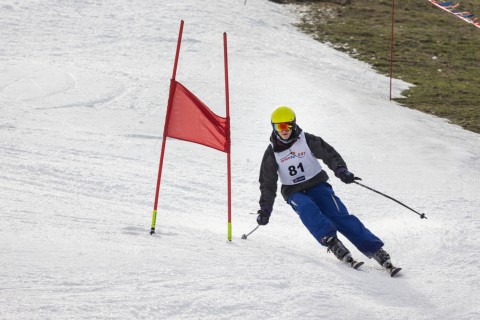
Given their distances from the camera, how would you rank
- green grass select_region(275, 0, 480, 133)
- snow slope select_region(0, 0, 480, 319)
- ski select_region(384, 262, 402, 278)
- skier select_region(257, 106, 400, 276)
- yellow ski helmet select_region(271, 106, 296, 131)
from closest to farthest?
snow slope select_region(0, 0, 480, 319) → ski select_region(384, 262, 402, 278) → skier select_region(257, 106, 400, 276) → yellow ski helmet select_region(271, 106, 296, 131) → green grass select_region(275, 0, 480, 133)

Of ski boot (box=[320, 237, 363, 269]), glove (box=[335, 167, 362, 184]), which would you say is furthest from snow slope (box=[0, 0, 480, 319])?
glove (box=[335, 167, 362, 184])

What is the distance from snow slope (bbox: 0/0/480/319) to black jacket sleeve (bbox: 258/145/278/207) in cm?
46

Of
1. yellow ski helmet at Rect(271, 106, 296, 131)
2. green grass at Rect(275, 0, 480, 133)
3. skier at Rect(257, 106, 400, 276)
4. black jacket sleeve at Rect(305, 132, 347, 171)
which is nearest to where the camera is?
skier at Rect(257, 106, 400, 276)

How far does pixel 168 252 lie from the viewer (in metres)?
5.56

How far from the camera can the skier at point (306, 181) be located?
616cm

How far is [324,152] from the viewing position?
6453 mm

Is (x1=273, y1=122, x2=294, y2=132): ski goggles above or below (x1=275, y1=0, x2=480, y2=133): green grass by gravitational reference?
above

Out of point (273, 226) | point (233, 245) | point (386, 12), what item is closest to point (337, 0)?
point (386, 12)

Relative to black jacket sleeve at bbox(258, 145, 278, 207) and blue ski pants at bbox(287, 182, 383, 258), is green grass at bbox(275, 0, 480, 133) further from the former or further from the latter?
black jacket sleeve at bbox(258, 145, 278, 207)

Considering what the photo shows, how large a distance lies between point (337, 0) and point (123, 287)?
2101 centimetres

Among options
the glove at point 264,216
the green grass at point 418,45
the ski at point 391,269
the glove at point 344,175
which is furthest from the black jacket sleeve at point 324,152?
the green grass at point 418,45

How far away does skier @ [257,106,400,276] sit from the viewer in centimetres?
616

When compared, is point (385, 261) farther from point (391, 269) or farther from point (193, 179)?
point (193, 179)

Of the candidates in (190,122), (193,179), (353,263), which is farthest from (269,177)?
(193,179)
